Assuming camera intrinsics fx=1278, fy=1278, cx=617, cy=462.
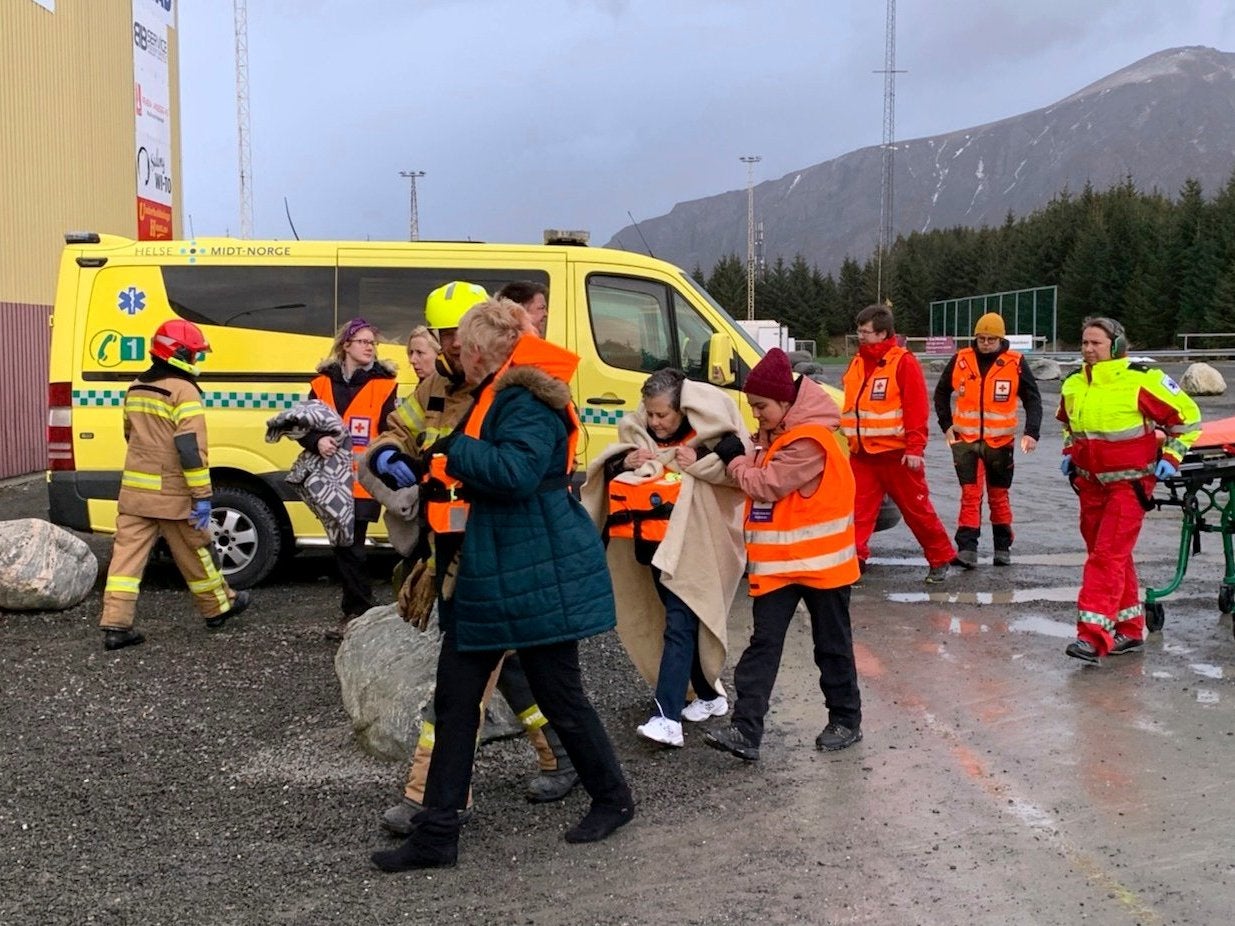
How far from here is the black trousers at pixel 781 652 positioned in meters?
5.26

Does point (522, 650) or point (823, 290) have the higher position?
point (823, 290)

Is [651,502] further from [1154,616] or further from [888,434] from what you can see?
[888,434]

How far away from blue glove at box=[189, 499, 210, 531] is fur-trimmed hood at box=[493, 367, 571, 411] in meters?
3.84

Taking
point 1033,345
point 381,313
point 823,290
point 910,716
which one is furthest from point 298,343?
point 823,290

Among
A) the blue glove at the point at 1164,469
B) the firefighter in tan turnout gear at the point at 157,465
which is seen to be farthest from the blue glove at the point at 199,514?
the blue glove at the point at 1164,469

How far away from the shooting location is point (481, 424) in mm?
4113

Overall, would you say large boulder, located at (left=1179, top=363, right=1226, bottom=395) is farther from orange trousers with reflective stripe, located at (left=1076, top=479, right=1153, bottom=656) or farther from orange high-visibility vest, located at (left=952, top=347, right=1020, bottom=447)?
orange trousers with reflective stripe, located at (left=1076, top=479, right=1153, bottom=656)

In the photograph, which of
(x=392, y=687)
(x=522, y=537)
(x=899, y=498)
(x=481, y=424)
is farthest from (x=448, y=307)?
(x=899, y=498)

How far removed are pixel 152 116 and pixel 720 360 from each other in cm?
1786

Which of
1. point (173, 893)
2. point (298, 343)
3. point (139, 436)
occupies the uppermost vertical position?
→ point (298, 343)

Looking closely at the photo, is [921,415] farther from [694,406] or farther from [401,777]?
[401,777]

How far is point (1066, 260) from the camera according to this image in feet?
234

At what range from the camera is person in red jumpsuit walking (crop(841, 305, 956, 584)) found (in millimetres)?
8781

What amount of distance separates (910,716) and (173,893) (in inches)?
131
